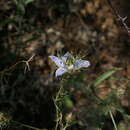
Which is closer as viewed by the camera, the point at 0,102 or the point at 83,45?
the point at 0,102

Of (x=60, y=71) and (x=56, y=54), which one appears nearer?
(x=60, y=71)

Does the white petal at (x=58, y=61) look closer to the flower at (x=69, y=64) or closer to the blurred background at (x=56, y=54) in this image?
the flower at (x=69, y=64)

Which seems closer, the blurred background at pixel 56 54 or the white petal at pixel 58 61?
the white petal at pixel 58 61

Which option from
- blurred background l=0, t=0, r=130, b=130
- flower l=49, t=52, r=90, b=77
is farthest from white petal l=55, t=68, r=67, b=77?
blurred background l=0, t=0, r=130, b=130

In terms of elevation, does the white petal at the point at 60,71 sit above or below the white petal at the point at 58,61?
below

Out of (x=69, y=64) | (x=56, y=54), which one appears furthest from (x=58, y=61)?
(x=56, y=54)

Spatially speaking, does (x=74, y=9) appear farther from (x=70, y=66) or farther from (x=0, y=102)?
(x=70, y=66)

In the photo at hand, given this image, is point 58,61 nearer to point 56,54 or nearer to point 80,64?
point 80,64

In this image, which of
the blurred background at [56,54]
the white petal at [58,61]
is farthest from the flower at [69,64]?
the blurred background at [56,54]

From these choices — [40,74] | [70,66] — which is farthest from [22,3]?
[70,66]
